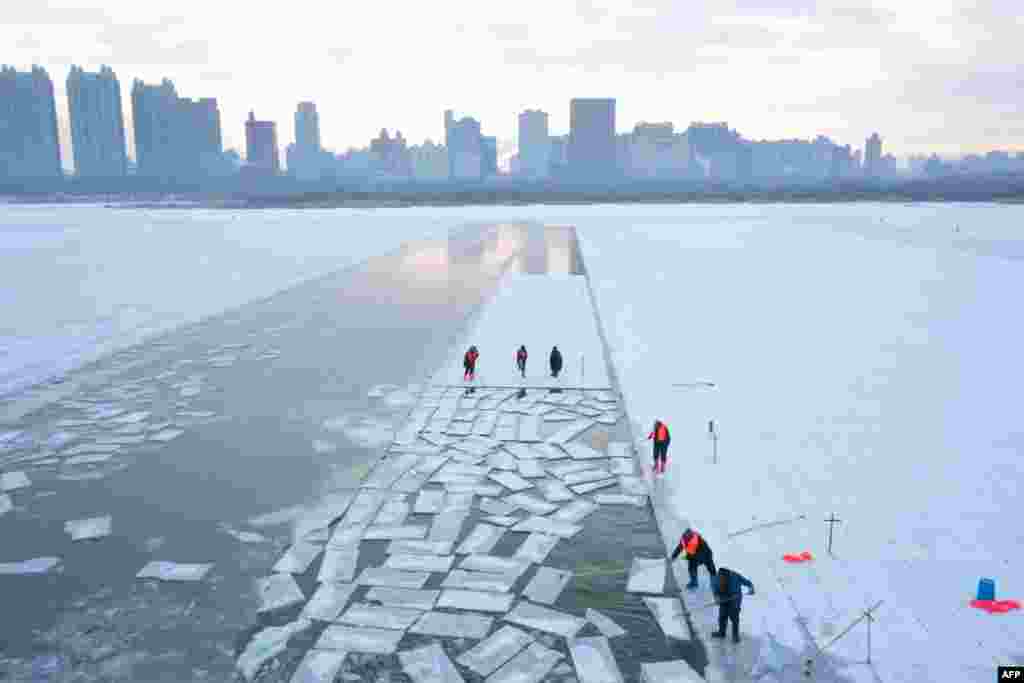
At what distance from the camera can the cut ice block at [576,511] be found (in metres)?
10.2

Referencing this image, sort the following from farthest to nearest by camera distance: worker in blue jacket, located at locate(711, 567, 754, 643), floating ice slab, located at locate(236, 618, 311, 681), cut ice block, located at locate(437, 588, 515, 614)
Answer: cut ice block, located at locate(437, 588, 515, 614) → worker in blue jacket, located at locate(711, 567, 754, 643) → floating ice slab, located at locate(236, 618, 311, 681)

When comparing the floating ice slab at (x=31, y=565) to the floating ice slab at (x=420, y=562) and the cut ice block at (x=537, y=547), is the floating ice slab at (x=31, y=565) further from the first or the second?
the cut ice block at (x=537, y=547)

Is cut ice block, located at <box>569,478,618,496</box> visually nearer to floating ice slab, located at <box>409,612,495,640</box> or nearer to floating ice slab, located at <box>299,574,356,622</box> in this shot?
floating ice slab, located at <box>409,612,495,640</box>

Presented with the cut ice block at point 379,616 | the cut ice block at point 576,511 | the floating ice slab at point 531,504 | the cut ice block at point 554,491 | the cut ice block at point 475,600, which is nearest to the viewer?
the cut ice block at point 379,616

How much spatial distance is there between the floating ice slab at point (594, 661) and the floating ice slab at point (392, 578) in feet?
6.82

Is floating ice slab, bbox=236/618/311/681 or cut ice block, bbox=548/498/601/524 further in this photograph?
cut ice block, bbox=548/498/601/524

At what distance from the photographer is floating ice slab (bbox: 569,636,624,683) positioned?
6.85 meters

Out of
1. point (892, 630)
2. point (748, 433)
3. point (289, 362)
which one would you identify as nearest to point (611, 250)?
point (289, 362)

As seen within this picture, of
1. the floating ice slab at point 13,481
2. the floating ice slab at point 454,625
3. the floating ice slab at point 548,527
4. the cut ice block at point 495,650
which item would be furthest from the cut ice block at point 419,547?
the floating ice slab at point 13,481

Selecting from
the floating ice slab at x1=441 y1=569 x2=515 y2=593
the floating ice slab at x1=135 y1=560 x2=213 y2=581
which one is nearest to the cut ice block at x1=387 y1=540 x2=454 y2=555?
the floating ice slab at x1=441 y1=569 x2=515 y2=593

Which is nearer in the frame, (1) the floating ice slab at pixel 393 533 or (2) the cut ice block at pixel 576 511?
(1) the floating ice slab at pixel 393 533

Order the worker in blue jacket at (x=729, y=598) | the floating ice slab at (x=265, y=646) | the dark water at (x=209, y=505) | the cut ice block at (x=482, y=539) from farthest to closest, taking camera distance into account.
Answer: the cut ice block at (x=482, y=539)
the dark water at (x=209, y=505)
the worker in blue jacket at (x=729, y=598)
the floating ice slab at (x=265, y=646)

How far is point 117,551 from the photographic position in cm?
931

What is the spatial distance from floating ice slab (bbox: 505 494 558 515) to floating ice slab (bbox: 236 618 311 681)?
147 inches
